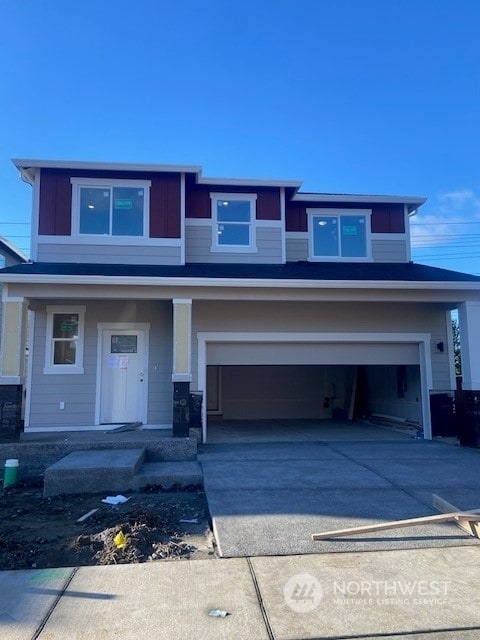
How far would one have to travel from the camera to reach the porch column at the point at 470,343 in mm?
9305

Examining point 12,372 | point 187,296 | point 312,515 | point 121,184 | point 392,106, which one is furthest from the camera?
point 392,106

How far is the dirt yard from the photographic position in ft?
13.2

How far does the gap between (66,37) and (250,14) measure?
12.4 ft

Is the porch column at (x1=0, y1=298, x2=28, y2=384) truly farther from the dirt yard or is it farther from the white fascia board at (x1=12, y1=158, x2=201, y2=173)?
the white fascia board at (x1=12, y1=158, x2=201, y2=173)

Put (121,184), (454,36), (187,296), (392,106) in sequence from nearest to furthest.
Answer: (187,296) < (454,36) < (121,184) < (392,106)

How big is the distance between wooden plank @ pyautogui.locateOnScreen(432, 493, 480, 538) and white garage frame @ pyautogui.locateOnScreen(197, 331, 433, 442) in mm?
4952

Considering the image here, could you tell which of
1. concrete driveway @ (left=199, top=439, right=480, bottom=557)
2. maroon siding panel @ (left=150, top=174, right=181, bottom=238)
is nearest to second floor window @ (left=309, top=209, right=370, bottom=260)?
maroon siding panel @ (left=150, top=174, right=181, bottom=238)

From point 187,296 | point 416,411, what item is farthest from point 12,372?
point 416,411

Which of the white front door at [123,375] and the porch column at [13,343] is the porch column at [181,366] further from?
the porch column at [13,343]

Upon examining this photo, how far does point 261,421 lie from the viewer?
14.1 meters

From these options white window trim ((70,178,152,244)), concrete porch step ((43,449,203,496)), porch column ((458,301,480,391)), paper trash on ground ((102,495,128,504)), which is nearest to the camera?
paper trash on ground ((102,495,128,504))

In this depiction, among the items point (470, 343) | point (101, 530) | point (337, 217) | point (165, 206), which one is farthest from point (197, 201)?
point (101, 530)

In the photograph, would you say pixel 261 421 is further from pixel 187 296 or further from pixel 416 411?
pixel 187 296

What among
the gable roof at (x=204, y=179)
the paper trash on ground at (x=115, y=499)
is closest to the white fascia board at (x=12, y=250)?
the gable roof at (x=204, y=179)
